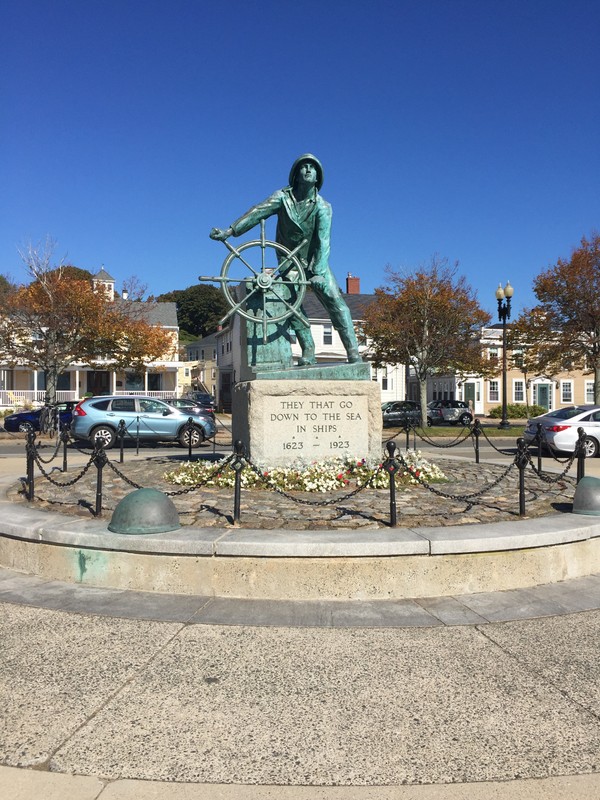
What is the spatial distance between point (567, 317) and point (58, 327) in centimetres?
2107

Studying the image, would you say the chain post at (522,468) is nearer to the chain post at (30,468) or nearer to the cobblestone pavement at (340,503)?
the cobblestone pavement at (340,503)

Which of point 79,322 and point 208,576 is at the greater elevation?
point 79,322

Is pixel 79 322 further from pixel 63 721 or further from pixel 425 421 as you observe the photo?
pixel 63 721

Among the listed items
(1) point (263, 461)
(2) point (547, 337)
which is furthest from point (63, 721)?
(2) point (547, 337)

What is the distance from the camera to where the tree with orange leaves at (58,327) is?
82.2ft

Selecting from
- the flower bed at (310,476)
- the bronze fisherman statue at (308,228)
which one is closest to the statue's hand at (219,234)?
the bronze fisherman statue at (308,228)

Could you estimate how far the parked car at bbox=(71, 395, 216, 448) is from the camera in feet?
57.3

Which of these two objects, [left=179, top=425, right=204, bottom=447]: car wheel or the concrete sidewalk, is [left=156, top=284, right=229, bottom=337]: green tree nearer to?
[left=179, top=425, right=204, bottom=447]: car wheel

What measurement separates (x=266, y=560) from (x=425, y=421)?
85.5ft

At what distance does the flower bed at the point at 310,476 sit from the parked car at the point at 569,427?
847 cm

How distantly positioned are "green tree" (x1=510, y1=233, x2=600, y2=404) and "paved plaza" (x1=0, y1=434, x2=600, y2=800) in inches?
969

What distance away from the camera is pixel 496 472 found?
9844 millimetres

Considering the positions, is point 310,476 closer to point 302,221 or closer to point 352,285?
point 302,221

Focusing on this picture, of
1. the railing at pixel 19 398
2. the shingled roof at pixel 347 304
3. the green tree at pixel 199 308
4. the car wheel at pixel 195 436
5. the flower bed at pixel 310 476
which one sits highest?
the green tree at pixel 199 308
